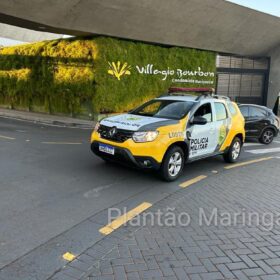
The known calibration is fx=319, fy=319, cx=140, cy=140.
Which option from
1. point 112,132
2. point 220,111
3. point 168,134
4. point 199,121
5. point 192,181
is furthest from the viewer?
point 220,111

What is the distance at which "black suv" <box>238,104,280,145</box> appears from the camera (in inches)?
490

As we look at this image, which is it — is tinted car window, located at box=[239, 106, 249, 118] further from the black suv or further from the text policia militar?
the text policia militar

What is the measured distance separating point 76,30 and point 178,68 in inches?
282

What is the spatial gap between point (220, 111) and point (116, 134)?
10.00ft

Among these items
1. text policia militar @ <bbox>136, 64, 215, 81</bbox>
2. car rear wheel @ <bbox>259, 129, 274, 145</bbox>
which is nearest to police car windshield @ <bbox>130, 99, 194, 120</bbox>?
car rear wheel @ <bbox>259, 129, 274, 145</bbox>

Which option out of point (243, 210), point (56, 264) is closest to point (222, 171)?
point (243, 210)

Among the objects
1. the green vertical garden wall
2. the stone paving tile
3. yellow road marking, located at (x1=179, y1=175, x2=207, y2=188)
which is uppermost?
the green vertical garden wall

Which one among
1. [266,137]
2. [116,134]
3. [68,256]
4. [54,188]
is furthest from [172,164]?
[266,137]

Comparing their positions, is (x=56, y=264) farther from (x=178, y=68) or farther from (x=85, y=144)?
(x=178, y=68)

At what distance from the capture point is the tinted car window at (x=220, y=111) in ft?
25.9

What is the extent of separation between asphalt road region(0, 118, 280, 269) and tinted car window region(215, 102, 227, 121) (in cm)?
128

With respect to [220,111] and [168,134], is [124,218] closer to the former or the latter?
[168,134]

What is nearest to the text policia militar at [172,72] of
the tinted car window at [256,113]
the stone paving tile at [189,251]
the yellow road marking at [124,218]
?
the tinted car window at [256,113]

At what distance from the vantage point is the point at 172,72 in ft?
63.8
